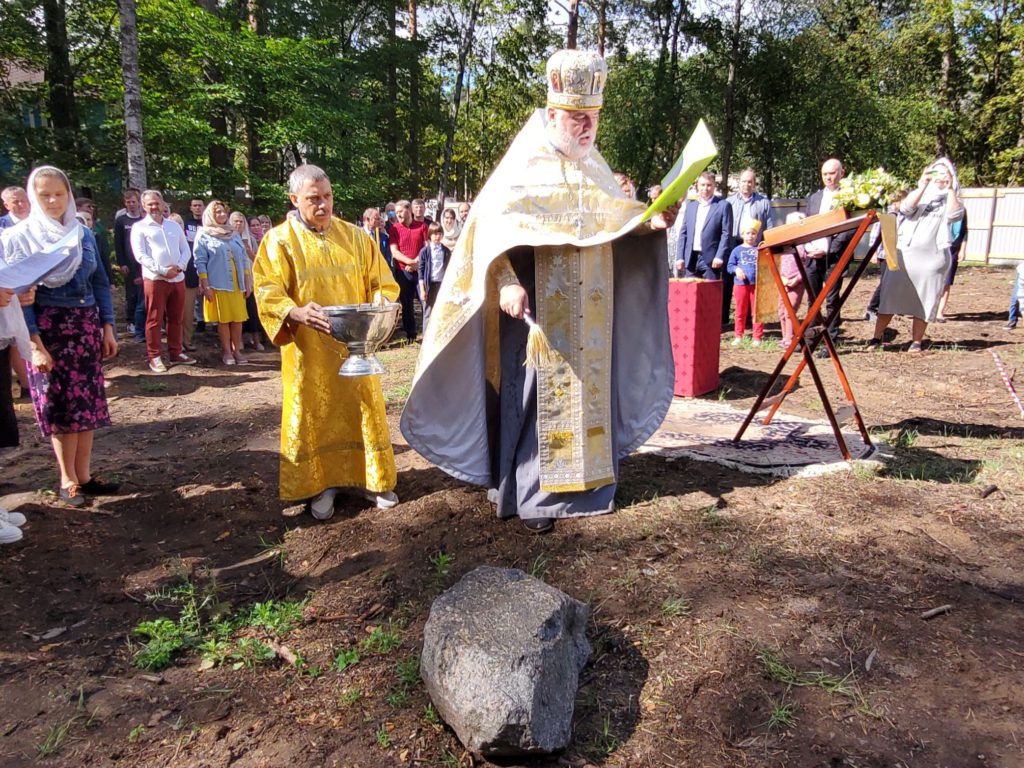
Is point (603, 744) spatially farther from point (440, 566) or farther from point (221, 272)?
point (221, 272)

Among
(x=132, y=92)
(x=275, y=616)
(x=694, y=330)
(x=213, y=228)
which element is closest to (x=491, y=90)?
(x=132, y=92)

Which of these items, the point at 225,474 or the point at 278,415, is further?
the point at 278,415

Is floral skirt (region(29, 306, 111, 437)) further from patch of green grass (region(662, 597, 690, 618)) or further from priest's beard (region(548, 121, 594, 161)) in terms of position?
patch of green grass (region(662, 597, 690, 618))

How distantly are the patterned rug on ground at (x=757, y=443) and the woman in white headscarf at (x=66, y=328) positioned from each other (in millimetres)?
3674

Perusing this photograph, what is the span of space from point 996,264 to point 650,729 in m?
20.4

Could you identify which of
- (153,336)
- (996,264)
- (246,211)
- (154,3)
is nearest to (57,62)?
(154,3)

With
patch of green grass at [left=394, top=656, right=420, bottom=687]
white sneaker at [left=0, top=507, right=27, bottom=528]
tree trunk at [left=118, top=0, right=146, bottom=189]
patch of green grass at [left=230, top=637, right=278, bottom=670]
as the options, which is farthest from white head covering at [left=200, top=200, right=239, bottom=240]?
patch of green grass at [left=394, top=656, right=420, bottom=687]

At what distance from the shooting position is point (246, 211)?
17.0 metres

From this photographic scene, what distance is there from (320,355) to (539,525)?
159 centimetres

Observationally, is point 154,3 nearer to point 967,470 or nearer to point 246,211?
point 246,211

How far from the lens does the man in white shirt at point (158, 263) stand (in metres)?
8.31

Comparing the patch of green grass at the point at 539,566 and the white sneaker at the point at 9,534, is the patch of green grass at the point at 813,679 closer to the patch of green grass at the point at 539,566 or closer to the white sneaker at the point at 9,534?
the patch of green grass at the point at 539,566

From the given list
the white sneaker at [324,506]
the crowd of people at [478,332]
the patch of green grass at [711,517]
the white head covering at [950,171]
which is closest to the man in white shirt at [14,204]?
the crowd of people at [478,332]

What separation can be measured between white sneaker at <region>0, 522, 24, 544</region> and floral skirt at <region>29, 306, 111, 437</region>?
0.62 m
